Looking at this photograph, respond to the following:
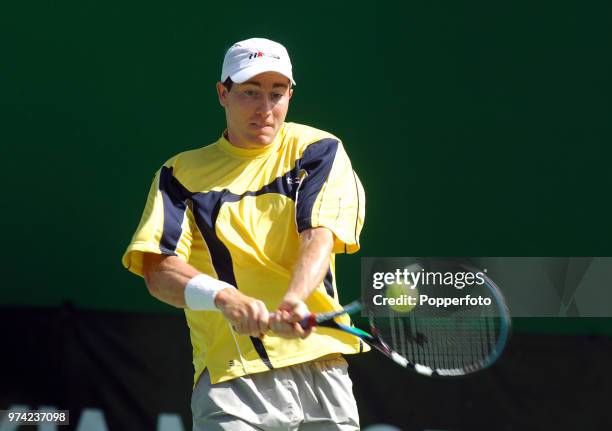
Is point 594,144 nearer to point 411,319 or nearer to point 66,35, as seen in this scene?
point 411,319

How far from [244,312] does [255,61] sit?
796mm

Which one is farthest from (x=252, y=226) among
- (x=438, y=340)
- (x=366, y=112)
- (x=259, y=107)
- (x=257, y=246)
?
(x=366, y=112)

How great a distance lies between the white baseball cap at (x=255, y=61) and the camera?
3789 millimetres

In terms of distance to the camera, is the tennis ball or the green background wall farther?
the green background wall

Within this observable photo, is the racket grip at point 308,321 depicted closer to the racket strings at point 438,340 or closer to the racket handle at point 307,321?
the racket handle at point 307,321

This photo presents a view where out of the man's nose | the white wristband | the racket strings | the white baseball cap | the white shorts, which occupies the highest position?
the white baseball cap

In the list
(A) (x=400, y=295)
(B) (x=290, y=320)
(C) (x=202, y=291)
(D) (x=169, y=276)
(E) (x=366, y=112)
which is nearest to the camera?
(B) (x=290, y=320)

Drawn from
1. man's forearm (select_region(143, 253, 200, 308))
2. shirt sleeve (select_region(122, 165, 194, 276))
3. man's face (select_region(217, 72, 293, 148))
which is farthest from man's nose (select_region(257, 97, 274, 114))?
man's forearm (select_region(143, 253, 200, 308))

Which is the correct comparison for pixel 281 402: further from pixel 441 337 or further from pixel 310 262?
→ pixel 441 337

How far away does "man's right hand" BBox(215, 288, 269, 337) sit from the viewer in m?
3.43

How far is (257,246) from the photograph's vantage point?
3.75 meters

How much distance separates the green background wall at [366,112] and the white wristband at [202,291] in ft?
7.22

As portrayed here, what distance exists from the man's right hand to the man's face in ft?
1.87

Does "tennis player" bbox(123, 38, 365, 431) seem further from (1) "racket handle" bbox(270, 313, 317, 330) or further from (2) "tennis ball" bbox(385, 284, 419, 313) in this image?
(2) "tennis ball" bbox(385, 284, 419, 313)
